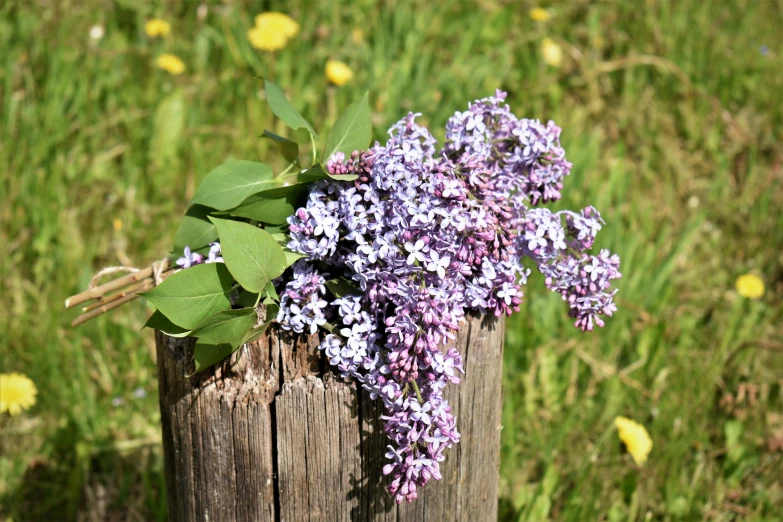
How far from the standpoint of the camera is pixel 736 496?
291cm

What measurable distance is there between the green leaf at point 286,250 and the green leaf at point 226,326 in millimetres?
134

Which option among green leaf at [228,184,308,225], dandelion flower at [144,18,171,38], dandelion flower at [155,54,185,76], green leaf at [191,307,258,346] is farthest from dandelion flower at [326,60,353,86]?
green leaf at [191,307,258,346]

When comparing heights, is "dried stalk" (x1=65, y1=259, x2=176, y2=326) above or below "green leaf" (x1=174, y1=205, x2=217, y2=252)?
below

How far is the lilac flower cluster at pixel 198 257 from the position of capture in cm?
170

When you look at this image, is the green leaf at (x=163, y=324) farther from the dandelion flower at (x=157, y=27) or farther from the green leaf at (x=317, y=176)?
the dandelion flower at (x=157, y=27)

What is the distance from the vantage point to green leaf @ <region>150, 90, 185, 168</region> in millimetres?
3869

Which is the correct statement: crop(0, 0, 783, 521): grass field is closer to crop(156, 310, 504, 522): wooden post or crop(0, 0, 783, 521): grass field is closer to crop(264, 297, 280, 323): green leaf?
crop(156, 310, 504, 522): wooden post

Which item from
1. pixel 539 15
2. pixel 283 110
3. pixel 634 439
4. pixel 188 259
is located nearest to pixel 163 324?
pixel 188 259

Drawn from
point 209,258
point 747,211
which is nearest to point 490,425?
point 209,258

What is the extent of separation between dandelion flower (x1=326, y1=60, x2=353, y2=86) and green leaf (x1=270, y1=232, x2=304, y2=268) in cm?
238

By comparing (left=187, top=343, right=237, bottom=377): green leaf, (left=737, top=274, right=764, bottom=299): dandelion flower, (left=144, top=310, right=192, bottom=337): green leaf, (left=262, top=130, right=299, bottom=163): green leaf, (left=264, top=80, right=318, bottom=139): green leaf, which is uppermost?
(left=264, top=80, right=318, bottom=139): green leaf

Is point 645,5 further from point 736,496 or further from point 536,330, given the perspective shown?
point 736,496

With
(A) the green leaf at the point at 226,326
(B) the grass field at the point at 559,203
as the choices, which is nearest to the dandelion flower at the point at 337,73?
(B) the grass field at the point at 559,203

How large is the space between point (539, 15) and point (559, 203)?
1637mm
